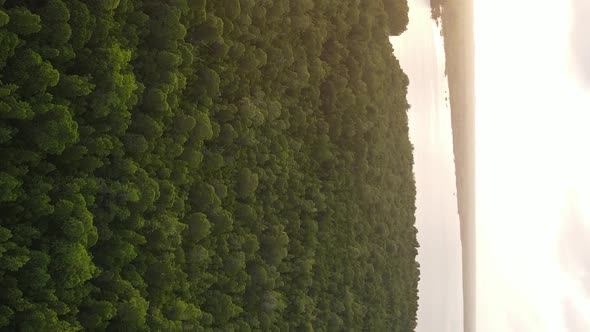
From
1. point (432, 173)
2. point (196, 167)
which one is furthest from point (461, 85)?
point (196, 167)

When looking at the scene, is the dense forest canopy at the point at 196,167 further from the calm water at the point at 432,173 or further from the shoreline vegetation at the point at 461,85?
the shoreline vegetation at the point at 461,85

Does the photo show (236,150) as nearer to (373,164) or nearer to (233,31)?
(233,31)

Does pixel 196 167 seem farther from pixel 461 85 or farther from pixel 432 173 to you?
pixel 461 85

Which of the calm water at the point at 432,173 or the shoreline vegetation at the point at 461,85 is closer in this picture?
the calm water at the point at 432,173

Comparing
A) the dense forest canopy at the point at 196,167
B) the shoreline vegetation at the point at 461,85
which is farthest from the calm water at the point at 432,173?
the dense forest canopy at the point at 196,167

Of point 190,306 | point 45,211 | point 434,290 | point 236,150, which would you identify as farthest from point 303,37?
point 434,290

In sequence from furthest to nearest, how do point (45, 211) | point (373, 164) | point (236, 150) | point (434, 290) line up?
point (434, 290) < point (373, 164) < point (236, 150) < point (45, 211)

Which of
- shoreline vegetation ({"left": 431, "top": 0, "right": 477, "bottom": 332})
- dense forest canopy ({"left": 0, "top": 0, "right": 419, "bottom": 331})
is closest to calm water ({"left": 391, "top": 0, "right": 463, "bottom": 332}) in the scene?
shoreline vegetation ({"left": 431, "top": 0, "right": 477, "bottom": 332})
